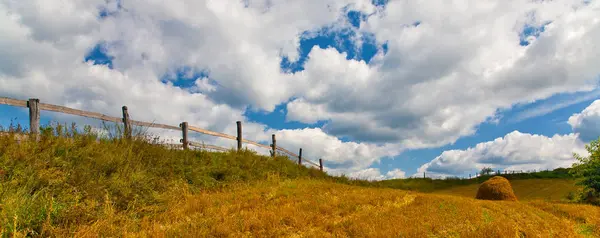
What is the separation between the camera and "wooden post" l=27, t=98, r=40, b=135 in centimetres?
848

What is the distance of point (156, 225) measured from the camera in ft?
20.5

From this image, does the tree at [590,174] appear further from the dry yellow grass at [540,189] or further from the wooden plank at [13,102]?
the wooden plank at [13,102]

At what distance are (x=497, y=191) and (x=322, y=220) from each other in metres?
13.2

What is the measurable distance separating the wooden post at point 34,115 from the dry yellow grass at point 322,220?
155 inches

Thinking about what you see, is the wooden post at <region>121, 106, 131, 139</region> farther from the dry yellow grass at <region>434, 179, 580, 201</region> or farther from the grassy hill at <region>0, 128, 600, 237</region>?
the dry yellow grass at <region>434, 179, 580, 201</region>

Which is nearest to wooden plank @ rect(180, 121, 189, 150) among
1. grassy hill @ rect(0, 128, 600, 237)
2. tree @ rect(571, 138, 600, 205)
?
grassy hill @ rect(0, 128, 600, 237)

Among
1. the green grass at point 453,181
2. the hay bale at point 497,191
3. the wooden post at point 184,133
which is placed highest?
the wooden post at point 184,133

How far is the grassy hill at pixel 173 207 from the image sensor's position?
5.86m

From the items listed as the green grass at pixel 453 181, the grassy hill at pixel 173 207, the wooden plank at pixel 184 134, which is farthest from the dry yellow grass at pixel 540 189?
the wooden plank at pixel 184 134

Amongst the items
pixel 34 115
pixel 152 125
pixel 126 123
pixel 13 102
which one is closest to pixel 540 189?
pixel 152 125

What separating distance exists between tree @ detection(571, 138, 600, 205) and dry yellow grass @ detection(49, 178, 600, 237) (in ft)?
24.7

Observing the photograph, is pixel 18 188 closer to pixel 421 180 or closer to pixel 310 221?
pixel 310 221

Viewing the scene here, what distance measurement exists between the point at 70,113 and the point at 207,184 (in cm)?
449

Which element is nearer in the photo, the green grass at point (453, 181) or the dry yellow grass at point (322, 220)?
the dry yellow grass at point (322, 220)
